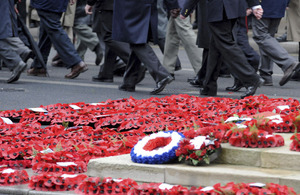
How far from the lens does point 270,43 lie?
10.3 meters

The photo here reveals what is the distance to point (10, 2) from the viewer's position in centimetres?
1045

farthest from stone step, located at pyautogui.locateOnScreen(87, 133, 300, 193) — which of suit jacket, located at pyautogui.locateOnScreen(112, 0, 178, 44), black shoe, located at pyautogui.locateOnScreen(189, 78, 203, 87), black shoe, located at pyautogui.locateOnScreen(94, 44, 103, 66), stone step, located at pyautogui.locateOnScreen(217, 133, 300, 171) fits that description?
black shoe, located at pyautogui.locateOnScreen(94, 44, 103, 66)

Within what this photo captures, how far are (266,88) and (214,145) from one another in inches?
224

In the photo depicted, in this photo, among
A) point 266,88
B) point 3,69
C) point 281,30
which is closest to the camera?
point 266,88

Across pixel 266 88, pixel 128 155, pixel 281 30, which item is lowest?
pixel 281 30

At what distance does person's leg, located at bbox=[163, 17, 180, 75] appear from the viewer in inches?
432

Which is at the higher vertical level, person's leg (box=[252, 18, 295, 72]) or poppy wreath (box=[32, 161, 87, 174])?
poppy wreath (box=[32, 161, 87, 174])

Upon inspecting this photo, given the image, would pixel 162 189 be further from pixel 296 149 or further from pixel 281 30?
pixel 281 30

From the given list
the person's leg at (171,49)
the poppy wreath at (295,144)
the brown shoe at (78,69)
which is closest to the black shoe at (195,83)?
the person's leg at (171,49)

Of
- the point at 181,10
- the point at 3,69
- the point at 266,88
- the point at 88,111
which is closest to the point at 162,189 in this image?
the point at 88,111

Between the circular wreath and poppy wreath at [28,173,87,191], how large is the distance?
0.39 meters

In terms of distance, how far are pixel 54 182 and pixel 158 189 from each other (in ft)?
2.05

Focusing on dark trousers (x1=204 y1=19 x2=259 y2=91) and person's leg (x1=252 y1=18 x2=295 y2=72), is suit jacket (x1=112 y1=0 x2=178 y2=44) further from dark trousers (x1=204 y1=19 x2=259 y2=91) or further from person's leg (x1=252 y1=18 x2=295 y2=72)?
person's leg (x1=252 y1=18 x2=295 y2=72)

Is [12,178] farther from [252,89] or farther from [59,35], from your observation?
[59,35]
